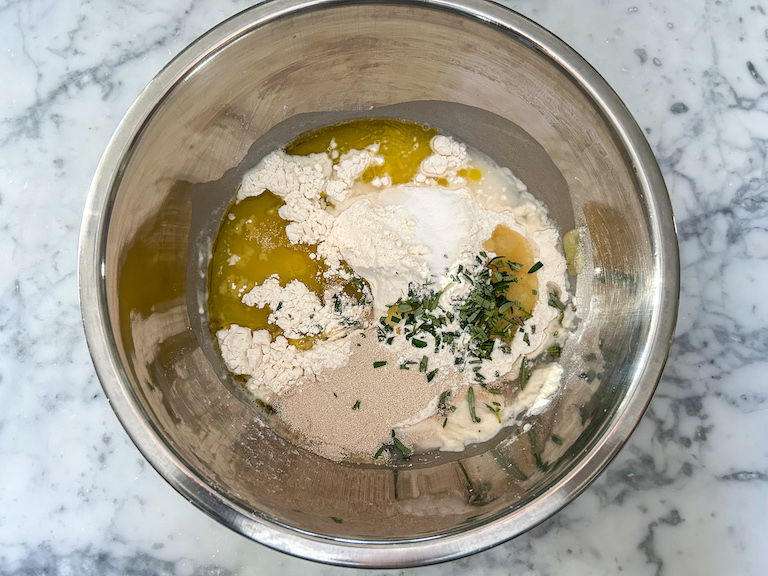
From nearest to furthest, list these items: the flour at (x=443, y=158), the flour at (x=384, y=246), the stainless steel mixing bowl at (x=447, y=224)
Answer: the stainless steel mixing bowl at (x=447, y=224)
the flour at (x=384, y=246)
the flour at (x=443, y=158)

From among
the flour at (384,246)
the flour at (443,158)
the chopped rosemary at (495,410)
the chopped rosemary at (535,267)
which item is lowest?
the chopped rosemary at (495,410)

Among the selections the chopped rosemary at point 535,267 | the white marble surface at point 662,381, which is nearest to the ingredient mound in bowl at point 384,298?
the chopped rosemary at point 535,267

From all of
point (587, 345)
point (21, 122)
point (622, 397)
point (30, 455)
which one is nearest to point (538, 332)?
point (587, 345)

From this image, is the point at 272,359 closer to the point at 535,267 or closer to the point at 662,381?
the point at 535,267

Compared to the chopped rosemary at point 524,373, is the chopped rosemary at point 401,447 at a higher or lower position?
lower

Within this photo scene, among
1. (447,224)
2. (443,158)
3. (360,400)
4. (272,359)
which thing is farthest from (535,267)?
(272,359)

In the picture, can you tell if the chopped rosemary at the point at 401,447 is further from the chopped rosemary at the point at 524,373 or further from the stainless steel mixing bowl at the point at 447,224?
the chopped rosemary at the point at 524,373
